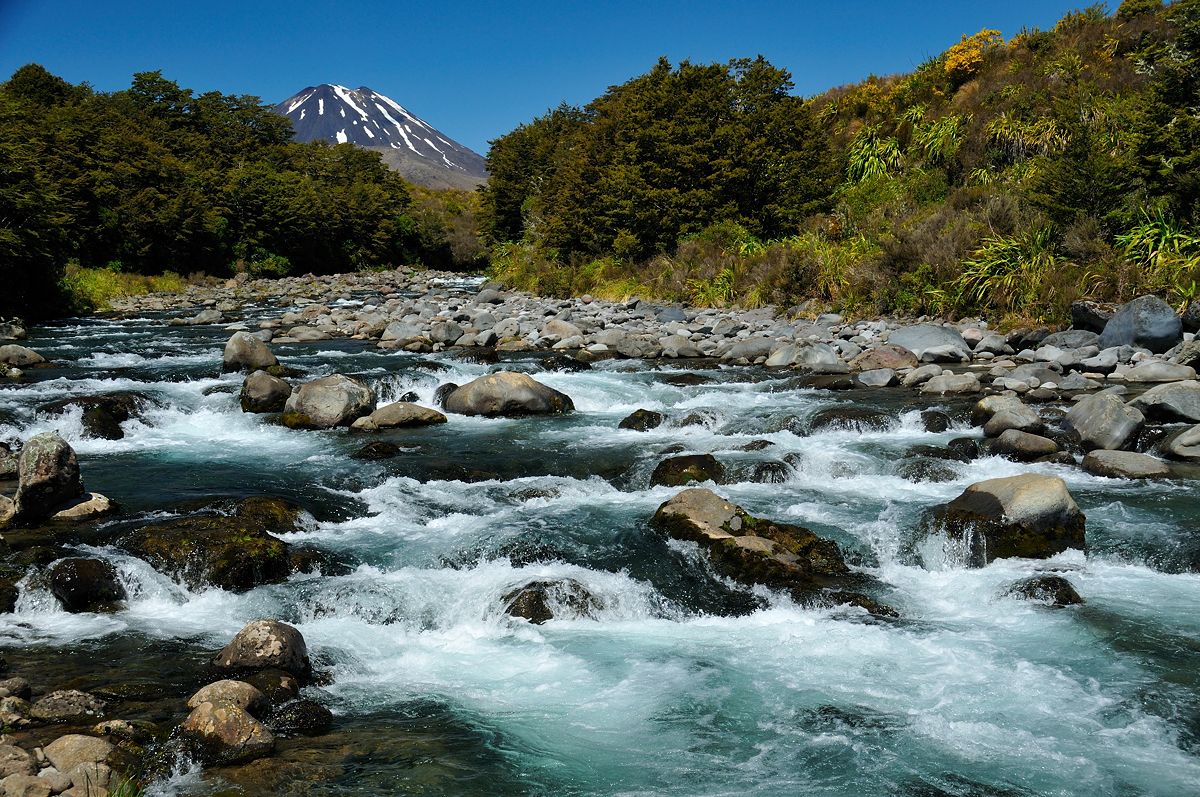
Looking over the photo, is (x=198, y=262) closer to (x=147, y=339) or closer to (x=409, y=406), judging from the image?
(x=147, y=339)

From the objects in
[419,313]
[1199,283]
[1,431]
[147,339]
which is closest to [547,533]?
[1,431]

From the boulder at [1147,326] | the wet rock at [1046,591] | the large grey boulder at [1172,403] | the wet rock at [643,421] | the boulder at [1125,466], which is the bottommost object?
the wet rock at [1046,591]

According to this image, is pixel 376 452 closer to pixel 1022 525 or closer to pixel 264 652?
pixel 264 652

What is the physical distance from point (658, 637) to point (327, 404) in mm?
8740

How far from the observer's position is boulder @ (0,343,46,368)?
17.2 m

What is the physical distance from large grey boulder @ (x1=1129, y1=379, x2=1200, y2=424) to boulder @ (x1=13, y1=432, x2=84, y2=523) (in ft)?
44.0

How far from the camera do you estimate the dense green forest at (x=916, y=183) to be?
57.7 feet

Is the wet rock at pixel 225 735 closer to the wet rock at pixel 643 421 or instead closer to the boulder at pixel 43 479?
the boulder at pixel 43 479

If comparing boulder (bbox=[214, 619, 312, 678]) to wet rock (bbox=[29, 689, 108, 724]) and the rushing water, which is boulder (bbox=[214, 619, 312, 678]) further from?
wet rock (bbox=[29, 689, 108, 724])

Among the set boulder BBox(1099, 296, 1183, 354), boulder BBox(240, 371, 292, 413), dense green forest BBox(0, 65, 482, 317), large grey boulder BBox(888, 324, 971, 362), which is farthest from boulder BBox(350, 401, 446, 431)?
dense green forest BBox(0, 65, 482, 317)

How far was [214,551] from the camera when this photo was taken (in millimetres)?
7582

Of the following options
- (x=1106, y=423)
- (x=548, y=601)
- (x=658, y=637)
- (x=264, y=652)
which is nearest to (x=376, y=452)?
(x=548, y=601)

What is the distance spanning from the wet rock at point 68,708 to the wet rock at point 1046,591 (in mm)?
7087

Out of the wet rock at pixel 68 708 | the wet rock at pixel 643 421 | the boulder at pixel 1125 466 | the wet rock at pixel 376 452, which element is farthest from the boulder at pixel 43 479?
the boulder at pixel 1125 466
